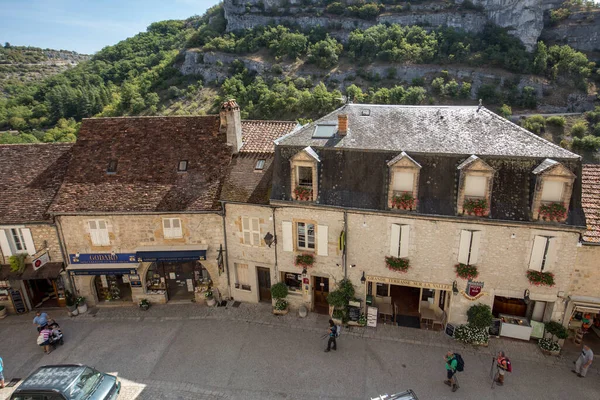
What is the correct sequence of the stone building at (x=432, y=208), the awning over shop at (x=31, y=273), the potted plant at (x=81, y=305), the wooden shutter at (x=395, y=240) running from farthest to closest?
the potted plant at (x=81, y=305) < the awning over shop at (x=31, y=273) < the wooden shutter at (x=395, y=240) < the stone building at (x=432, y=208)

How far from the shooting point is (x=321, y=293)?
16500 mm

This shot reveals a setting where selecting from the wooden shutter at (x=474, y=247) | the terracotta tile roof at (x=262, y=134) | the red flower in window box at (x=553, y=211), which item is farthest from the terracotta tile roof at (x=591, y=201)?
the terracotta tile roof at (x=262, y=134)

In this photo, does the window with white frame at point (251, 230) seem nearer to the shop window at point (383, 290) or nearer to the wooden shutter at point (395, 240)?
the wooden shutter at point (395, 240)

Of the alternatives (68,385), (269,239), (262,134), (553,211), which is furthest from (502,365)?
(68,385)

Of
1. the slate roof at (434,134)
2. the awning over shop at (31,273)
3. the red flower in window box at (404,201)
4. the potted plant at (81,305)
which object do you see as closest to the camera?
the slate roof at (434,134)

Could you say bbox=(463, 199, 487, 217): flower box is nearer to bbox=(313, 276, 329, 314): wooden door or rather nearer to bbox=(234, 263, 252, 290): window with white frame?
bbox=(313, 276, 329, 314): wooden door

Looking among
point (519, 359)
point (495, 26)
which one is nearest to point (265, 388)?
point (519, 359)

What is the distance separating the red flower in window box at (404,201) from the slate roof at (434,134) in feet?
5.28

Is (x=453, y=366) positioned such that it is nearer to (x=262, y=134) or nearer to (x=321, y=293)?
(x=321, y=293)

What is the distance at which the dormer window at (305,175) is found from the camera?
13930 millimetres

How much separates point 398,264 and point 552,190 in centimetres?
569

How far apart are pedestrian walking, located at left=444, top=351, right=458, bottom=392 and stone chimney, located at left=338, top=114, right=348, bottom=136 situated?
29.1 feet

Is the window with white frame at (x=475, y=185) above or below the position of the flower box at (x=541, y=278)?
above

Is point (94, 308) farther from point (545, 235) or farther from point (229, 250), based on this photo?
point (545, 235)
